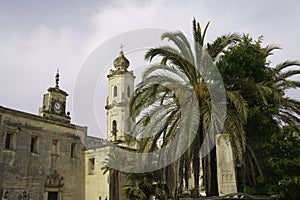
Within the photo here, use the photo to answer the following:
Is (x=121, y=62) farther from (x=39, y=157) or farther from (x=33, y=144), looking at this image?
(x=39, y=157)

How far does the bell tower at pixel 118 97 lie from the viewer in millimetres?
36281

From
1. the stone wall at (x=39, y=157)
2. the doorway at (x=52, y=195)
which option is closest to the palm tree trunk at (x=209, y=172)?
the stone wall at (x=39, y=157)

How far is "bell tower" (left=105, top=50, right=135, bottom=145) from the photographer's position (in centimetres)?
3628

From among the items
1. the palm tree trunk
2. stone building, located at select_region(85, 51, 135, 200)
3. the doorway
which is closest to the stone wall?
the doorway

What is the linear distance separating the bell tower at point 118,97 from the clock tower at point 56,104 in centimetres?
726

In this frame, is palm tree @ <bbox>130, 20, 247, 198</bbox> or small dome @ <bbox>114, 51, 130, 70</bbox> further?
small dome @ <bbox>114, 51, 130, 70</bbox>

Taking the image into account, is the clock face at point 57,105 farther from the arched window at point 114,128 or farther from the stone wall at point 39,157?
the arched window at point 114,128

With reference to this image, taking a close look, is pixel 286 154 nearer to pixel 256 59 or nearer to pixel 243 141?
pixel 243 141

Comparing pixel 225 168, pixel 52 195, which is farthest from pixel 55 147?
pixel 225 168

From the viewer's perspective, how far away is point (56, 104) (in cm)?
2981

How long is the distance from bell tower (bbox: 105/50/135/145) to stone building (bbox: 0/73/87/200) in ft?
24.0

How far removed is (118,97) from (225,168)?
28362 millimetres

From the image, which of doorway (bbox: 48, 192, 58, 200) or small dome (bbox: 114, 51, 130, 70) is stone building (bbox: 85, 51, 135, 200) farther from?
doorway (bbox: 48, 192, 58, 200)

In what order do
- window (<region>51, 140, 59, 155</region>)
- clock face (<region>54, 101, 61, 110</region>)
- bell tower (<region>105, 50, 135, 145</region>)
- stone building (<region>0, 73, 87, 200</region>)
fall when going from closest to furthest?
stone building (<region>0, 73, 87, 200</region>), window (<region>51, 140, 59, 155</region>), clock face (<region>54, 101, 61, 110</region>), bell tower (<region>105, 50, 135, 145</region>)
